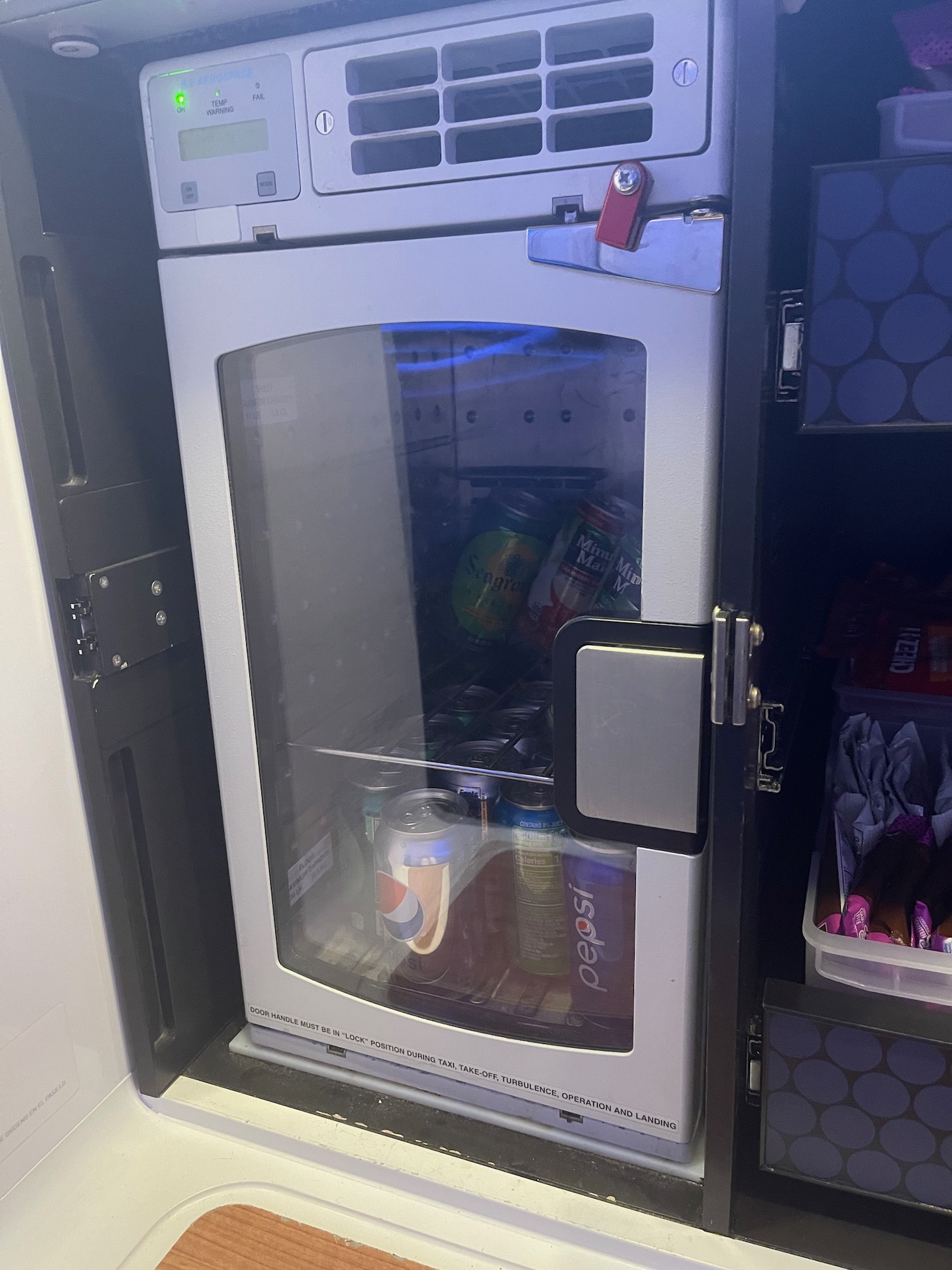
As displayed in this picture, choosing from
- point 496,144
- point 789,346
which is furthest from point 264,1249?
point 496,144

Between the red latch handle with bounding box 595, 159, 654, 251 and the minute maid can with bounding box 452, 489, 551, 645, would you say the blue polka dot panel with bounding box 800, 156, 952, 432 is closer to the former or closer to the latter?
the red latch handle with bounding box 595, 159, 654, 251

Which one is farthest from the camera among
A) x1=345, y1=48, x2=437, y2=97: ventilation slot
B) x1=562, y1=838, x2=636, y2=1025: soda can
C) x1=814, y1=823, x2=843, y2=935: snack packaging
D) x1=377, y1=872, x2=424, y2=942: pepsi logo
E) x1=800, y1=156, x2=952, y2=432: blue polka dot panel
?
x1=377, y1=872, x2=424, y2=942: pepsi logo

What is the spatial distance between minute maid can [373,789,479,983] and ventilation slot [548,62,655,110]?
73 cm

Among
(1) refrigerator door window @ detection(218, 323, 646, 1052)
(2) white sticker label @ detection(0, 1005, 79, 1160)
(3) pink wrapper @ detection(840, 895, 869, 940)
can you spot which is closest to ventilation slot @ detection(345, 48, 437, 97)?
(1) refrigerator door window @ detection(218, 323, 646, 1052)

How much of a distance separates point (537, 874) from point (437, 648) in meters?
0.31

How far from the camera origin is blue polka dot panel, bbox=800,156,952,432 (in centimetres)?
66

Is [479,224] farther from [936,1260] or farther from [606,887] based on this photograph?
[936,1260]

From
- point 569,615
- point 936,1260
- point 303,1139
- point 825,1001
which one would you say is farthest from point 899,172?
point 303,1139

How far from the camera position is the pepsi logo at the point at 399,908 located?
112 centimetres

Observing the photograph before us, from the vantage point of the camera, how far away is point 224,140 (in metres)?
0.85

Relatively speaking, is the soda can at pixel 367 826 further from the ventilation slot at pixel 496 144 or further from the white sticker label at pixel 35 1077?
the ventilation slot at pixel 496 144

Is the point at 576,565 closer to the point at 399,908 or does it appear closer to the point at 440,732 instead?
the point at 440,732

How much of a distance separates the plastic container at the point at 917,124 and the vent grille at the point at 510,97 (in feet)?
0.50

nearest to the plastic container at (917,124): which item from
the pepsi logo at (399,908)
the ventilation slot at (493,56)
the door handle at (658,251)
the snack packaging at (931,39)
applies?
the snack packaging at (931,39)
